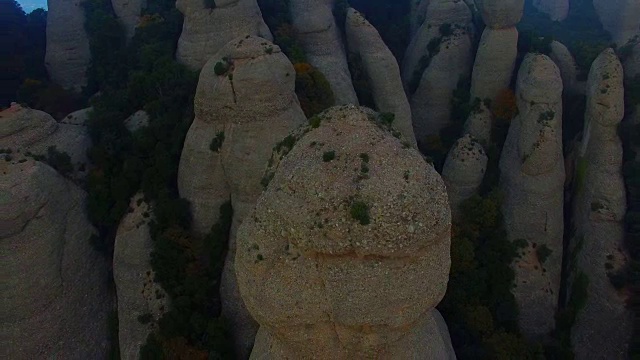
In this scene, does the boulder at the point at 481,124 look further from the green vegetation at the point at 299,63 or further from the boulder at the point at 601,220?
the green vegetation at the point at 299,63

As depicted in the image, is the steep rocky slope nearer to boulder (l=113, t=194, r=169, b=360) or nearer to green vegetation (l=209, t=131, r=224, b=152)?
green vegetation (l=209, t=131, r=224, b=152)

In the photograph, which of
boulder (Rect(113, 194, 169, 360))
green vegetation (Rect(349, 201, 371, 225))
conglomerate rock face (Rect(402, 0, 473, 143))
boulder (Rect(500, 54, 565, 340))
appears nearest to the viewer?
green vegetation (Rect(349, 201, 371, 225))

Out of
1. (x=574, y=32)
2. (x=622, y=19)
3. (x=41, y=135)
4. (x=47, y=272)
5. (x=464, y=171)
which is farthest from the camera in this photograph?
(x=574, y=32)

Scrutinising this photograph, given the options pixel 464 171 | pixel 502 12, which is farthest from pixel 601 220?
pixel 502 12

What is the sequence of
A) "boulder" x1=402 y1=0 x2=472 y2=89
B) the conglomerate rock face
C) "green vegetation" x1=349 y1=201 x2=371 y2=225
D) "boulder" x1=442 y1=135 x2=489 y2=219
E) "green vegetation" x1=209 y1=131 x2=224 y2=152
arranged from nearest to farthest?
"green vegetation" x1=349 y1=201 x2=371 y2=225 → "green vegetation" x1=209 y1=131 x2=224 y2=152 → "boulder" x1=442 y1=135 x2=489 y2=219 → the conglomerate rock face → "boulder" x1=402 y1=0 x2=472 y2=89

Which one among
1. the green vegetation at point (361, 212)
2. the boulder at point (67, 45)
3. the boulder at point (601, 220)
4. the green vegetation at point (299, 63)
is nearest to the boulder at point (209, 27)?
the green vegetation at point (299, 63)

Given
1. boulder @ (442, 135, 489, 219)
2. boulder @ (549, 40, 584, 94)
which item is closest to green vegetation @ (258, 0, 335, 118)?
boulder @ (442, 135, 489, 219)

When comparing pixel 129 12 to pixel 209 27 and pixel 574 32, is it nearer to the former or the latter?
pixel 209 27
